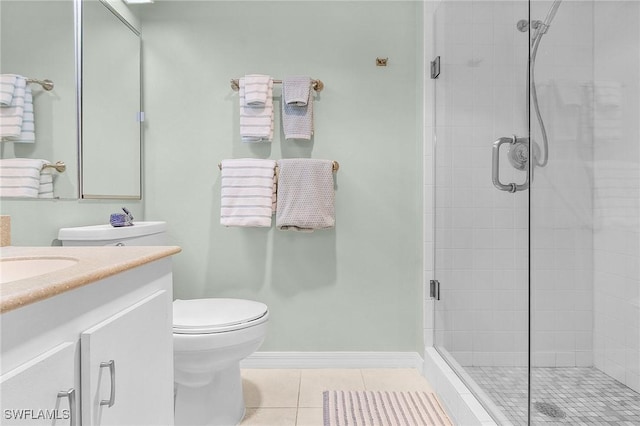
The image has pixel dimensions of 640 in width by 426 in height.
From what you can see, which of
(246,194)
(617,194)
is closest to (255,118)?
(246,194)

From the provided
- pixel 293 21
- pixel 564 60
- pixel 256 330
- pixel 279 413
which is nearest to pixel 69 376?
pixel 256 330

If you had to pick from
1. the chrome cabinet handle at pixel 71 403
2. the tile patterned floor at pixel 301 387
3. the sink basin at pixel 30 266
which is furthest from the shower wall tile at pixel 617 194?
the sink basin at pixel 30 266

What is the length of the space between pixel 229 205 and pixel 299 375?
951 mm

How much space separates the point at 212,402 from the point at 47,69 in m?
1.38

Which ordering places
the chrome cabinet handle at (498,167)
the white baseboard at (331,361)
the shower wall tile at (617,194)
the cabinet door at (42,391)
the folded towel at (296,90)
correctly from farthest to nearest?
the white baseboard at (331,361) < the folded towel at (296,90) < the chrome cabinet handle at (498,167) < the shower wall tile at (617,194) < the cabinet door at (42,391)

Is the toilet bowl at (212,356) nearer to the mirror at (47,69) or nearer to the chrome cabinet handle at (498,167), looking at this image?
the mirror at (47,69)

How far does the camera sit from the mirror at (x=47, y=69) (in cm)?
124

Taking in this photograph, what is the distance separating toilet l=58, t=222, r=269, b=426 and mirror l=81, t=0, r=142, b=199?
0.27 m

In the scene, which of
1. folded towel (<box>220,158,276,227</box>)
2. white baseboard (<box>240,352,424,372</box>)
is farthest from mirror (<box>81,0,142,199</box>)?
white baseboard (<box>240,352,424,372</box>)

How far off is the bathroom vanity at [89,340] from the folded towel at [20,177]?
0.31m

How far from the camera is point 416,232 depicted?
2109 mm

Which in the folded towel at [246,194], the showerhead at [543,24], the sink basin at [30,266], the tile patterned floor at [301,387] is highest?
the showerhead at [543,24]

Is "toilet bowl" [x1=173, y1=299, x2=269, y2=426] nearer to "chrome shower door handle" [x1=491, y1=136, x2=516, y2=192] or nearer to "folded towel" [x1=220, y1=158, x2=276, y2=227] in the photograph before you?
"folded towel" [x1=220, y1=158, x2=276, y2=227]

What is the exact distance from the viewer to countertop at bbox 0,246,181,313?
0.54 m
